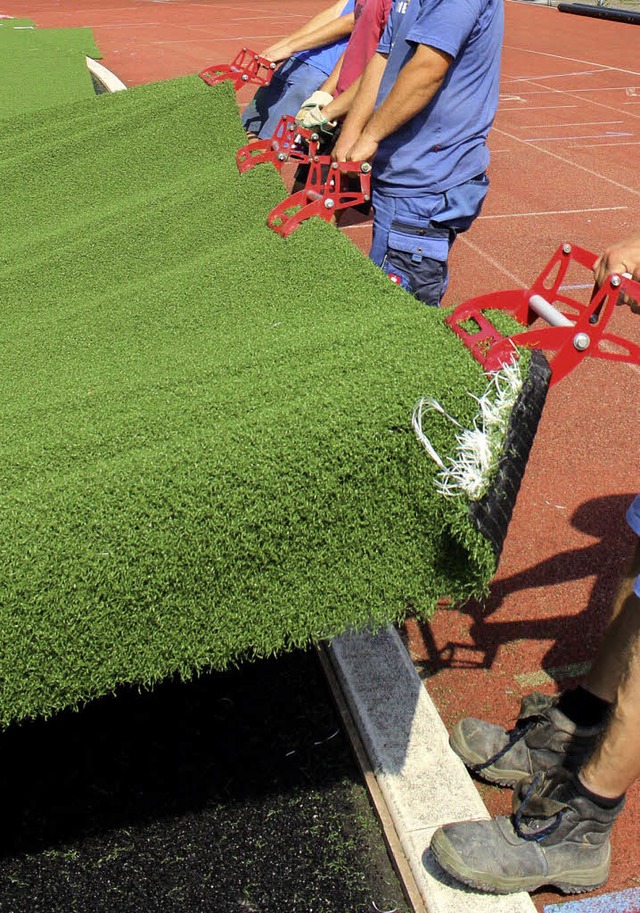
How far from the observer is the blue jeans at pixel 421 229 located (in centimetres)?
315

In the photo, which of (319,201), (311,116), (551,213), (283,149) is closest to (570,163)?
(551,213)

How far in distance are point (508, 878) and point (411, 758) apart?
0.40 m

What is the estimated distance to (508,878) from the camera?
2.08 metres

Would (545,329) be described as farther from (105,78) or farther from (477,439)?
(105,78)

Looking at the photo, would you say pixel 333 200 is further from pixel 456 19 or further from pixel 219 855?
pixel 219 855

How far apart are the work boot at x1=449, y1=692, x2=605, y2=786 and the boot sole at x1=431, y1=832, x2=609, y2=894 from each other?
0.88 ft

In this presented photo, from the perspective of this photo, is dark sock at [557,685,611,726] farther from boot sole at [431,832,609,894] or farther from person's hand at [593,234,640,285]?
person's hand at [593,234,640,285]

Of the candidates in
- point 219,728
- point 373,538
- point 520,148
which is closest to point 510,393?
point 373,538

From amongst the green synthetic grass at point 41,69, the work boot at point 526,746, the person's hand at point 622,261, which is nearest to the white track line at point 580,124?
the green synthetic grass at point 41,69

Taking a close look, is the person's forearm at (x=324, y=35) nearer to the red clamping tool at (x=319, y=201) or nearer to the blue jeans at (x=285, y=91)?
the blue jeans at (x=285, y=91)

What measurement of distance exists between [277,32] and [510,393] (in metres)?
18.2

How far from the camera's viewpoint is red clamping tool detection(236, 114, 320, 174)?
3186 mm

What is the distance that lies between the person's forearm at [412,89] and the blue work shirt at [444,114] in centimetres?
8

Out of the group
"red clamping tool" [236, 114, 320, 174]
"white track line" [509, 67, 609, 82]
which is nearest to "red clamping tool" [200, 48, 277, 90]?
"red clamping tool" [236, 114, 320, 174]
